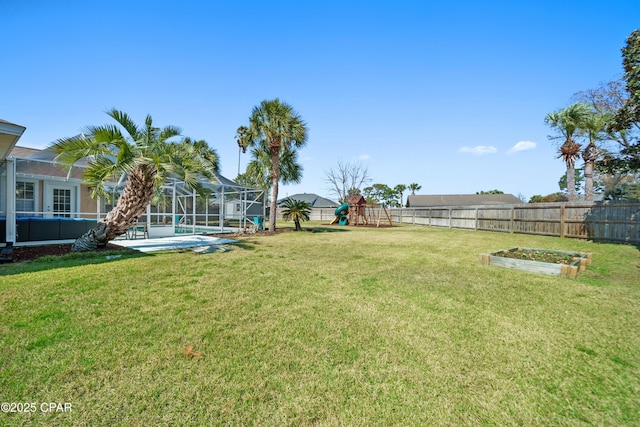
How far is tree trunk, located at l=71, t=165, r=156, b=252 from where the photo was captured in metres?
7.05

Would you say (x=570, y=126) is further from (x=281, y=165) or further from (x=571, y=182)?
(x=281, y=165)

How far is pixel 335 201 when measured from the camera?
1633 inches

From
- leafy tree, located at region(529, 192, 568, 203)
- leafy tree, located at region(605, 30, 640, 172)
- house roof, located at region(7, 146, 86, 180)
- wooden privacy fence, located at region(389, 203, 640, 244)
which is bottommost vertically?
wooden privacy fence, located at region(389, 203, 640, 244)

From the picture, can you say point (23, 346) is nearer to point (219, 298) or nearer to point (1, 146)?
point (219, 298)

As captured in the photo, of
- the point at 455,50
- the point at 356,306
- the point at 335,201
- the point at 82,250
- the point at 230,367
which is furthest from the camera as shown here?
the point at 335,201

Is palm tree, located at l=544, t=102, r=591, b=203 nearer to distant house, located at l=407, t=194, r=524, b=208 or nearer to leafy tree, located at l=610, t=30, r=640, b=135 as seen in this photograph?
leafy tree, located at l=610, t=30, r=640, b=135

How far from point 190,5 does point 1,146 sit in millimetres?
6612

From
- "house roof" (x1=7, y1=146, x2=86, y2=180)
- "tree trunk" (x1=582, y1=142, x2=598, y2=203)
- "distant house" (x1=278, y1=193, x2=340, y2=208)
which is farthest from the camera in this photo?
"distant house" (x1=278, y1=193, x2=340, y2=208)

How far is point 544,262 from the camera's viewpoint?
5715 millimetres

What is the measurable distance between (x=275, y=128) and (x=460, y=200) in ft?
135

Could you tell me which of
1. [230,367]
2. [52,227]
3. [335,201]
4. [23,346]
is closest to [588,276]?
[230,367]

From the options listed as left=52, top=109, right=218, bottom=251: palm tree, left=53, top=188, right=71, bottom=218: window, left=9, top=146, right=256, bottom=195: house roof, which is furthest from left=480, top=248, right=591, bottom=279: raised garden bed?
left=53, top=188, right=71, bottom=218: window

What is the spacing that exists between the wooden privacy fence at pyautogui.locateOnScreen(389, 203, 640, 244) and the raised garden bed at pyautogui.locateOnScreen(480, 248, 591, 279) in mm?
6732

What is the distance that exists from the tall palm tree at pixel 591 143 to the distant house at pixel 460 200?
27.5 m
